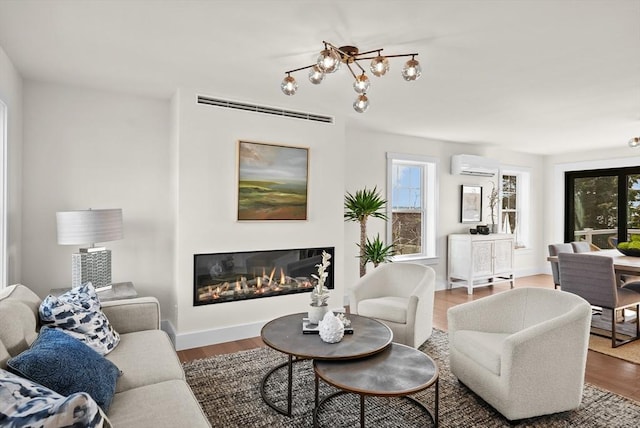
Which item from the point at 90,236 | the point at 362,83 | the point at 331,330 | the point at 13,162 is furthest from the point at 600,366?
the point at 13,162

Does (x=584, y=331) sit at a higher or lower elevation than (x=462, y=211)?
lower

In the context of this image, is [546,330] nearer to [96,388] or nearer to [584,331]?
[584,331]

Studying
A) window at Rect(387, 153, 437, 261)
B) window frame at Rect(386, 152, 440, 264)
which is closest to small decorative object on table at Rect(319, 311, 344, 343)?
window at Rect(387, 153, 437, 261)

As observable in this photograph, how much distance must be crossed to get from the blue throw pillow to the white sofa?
81 millimetres

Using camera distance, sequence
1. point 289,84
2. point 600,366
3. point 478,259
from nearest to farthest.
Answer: point 289,84 → point 600,366 → point 478,259

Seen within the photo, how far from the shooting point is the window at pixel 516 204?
7301 mm

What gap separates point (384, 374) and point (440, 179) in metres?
4.71

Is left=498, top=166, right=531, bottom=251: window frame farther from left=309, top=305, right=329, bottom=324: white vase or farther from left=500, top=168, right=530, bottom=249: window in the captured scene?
left=309, top=305, right=329, bottom=324: white vase

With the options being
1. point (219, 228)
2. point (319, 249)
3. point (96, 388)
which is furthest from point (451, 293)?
point (96, 388)

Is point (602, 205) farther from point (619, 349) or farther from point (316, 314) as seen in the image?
point (316, 314)

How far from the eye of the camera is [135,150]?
383cm

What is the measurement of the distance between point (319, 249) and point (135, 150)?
2.22 metres

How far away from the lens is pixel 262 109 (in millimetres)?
3973

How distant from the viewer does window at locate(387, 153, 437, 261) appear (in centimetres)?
579
